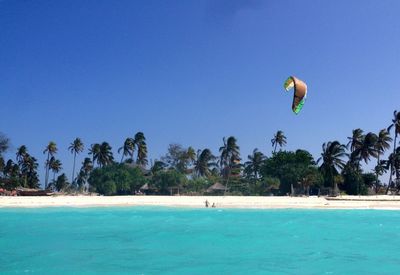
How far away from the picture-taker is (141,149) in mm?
91812

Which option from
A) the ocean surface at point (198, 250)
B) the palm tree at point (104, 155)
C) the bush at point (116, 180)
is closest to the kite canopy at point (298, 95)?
the ocean surface at point (198, 250)

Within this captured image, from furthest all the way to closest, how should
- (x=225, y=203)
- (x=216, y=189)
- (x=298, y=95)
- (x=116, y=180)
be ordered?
(x=216, y=189)
(x=116, y=180)
(x=225, y=203)
(x=298, y=95)

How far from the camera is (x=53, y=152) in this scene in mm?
95938

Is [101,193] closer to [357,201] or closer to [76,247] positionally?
[357,201]

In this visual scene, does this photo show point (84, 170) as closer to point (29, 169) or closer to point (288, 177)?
point (29, 169)

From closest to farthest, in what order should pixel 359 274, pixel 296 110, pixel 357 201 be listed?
pixel 359 274, pixel 296 110, pixel 357 201

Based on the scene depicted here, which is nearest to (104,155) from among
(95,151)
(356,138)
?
(95,151)

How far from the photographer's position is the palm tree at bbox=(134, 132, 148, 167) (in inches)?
3617

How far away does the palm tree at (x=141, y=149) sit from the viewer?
9187 centimetres

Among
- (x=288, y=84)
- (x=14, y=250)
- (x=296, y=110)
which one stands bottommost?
(x=14, y=250)

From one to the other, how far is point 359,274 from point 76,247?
10631mm

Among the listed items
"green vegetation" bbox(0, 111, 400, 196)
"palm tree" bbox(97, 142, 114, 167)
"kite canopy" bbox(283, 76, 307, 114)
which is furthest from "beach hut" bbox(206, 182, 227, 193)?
"kite canopy" bbox(283, 76, 307, 114)

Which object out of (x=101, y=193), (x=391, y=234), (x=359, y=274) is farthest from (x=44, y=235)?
(x=101, y=193)

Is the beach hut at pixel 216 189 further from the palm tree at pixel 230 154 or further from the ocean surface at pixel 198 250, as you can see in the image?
the ocean surface at pixel 198 250
